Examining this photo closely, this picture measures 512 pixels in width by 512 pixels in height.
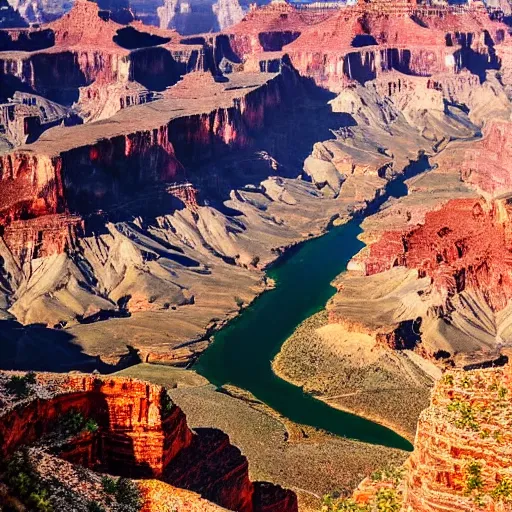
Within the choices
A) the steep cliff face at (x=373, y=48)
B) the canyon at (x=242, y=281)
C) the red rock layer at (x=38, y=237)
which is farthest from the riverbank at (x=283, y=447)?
the steep cliff face at (x=373, y=48)

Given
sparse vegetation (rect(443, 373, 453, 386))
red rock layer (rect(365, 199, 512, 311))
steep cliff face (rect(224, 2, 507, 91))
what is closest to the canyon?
sparse vegetation (rect(443, 373, 453, 386))

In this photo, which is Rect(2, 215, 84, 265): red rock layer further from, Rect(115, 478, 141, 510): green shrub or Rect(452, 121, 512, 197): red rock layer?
Rect(115, 478, 141, 510): green shrub

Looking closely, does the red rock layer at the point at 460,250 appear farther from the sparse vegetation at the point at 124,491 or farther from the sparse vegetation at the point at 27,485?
the sparse vegetation at the point at 27,485

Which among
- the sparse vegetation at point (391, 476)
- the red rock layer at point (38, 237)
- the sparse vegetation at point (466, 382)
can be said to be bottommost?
the red rock layer at point (38, 237)

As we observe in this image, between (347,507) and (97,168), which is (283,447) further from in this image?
(97,168)

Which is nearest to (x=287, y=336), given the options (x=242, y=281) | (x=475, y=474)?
(x=242, y=281)

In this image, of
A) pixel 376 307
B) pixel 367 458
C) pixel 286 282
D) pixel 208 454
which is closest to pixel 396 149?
pixel 286 282
